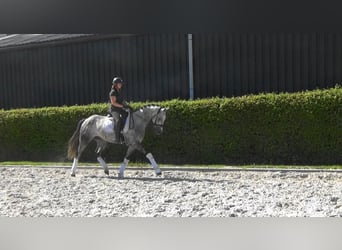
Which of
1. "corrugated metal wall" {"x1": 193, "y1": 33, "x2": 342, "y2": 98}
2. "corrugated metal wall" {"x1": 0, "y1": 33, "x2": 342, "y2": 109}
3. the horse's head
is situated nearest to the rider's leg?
the horse's head

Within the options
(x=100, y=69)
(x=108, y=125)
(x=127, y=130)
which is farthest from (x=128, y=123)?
(x=100, y=69)

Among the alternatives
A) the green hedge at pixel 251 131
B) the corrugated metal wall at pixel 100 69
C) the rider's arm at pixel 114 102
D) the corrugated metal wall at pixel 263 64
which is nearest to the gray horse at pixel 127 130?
the rider's arm at pixel 114 102

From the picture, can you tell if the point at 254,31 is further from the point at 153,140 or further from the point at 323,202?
the point at 153,140

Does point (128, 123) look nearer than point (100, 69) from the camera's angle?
Yes

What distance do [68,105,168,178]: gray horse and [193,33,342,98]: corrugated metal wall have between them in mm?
3048

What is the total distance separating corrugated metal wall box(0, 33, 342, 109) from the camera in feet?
31.1

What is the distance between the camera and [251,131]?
866 cm

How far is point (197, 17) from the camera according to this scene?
2057 mm

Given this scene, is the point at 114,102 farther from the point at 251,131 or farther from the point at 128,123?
the point at 251,131

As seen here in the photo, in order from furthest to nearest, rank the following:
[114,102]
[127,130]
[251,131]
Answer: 1. [251,131]
2. [127,130]
3. [114,102]

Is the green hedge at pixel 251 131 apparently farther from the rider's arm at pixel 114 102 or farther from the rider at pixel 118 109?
the rider's arm at pixel 114 102

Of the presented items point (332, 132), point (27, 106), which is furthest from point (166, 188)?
point (27, 106)

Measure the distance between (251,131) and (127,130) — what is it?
2.83 metres

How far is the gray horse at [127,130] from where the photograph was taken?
7227mm
